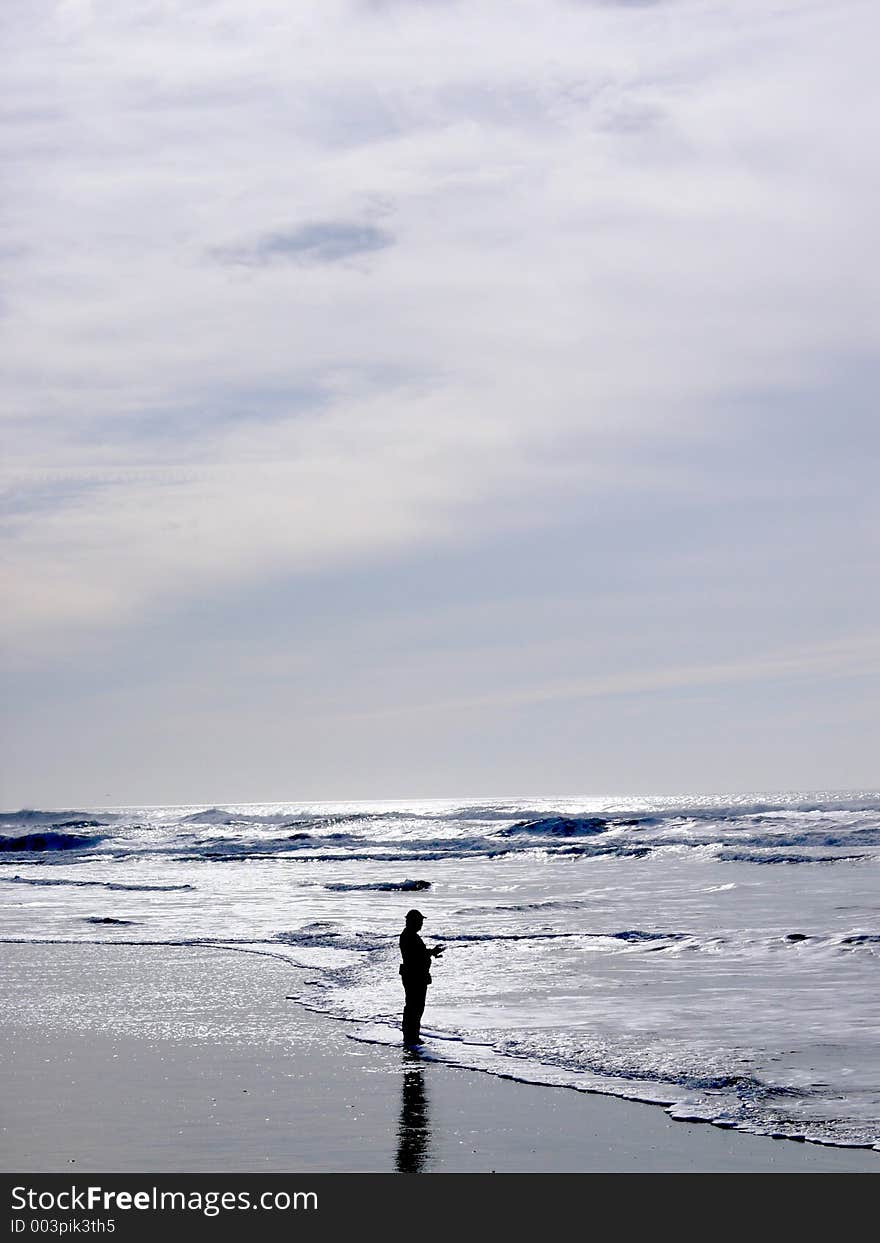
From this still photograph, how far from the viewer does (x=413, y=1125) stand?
1032 cm

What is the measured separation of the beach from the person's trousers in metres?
0.43

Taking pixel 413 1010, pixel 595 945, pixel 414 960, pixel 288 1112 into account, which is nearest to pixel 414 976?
pixel 414 960

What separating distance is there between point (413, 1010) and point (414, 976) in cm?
A: 41

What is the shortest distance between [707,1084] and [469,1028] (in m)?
3.97

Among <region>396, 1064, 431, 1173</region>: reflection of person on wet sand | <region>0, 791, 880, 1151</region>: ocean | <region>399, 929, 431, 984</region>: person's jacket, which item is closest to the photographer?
<region>396, 1064, 431, 1173</region>: reflection of person on wet sand

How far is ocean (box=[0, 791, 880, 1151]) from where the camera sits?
12.6 metres

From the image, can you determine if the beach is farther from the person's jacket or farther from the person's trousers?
the person's jacket

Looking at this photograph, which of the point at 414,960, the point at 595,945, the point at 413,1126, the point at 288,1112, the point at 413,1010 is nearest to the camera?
the point at 413,1126

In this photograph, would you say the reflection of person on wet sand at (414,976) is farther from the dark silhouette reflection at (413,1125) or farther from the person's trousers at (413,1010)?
the dark silhouette reflection at (413,1125)

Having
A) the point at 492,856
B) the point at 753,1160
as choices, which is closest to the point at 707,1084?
the point at 753,1160

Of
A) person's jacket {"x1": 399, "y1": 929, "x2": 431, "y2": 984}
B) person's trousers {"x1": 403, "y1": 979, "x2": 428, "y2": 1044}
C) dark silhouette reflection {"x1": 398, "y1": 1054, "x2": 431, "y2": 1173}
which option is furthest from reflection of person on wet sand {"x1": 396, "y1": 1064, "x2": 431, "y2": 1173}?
person's jacket {"x1": 399, "y1": 929, "x2": 431, "y2": 984}

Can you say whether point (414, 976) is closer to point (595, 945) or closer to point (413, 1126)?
point (413, 1126)

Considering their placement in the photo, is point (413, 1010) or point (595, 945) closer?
point (413, 1010)
